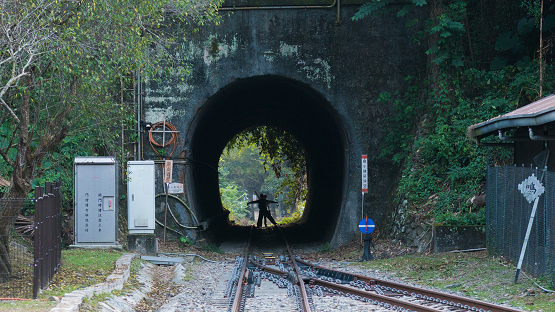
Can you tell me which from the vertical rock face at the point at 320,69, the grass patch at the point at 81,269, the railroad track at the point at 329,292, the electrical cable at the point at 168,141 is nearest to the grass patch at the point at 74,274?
the grass patch at the point at 81,269

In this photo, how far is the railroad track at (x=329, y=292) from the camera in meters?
7.01

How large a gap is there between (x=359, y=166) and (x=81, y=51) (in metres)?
8.36

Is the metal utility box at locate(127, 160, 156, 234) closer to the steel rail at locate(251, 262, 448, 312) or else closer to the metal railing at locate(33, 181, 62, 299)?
the metal railing at locate(33, 181, 62, 299)

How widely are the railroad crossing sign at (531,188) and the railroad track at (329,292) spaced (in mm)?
2210

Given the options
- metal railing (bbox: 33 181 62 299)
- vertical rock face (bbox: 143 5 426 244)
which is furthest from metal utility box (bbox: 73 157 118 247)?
metal railing (bbox: 33 181 62 299)

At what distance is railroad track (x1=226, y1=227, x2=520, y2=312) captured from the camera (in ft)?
23.0

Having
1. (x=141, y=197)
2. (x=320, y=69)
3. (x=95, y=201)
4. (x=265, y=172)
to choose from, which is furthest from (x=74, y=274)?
(x=265, y=172)

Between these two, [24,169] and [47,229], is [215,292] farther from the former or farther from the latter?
[24,169]

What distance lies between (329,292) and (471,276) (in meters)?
2.46

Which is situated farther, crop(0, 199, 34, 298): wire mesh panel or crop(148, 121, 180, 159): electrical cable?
crop(148, 121, 180, 159): electrical cable

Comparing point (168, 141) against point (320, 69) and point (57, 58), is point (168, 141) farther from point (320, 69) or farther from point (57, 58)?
point (57, 58)

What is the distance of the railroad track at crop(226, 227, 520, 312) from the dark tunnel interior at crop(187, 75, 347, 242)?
4.94 metres

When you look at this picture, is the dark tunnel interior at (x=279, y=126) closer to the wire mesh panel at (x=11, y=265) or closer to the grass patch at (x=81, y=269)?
the grass patch at (x=81, y=269)

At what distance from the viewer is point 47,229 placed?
299 inches
